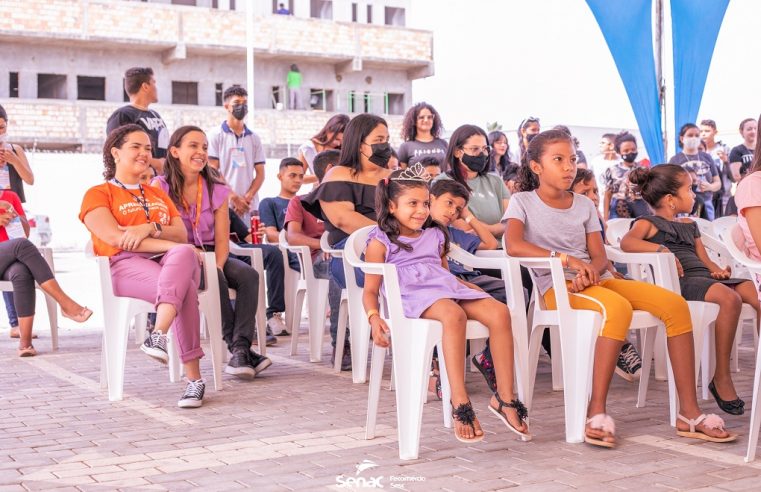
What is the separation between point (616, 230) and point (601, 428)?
2.31 metres

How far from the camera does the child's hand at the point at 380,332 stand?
3951mm

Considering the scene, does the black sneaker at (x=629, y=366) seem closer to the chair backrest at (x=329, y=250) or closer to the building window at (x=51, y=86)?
the chair backrest at (x=329, y=250)

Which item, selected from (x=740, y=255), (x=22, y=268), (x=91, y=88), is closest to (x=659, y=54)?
(x=740, y=255)

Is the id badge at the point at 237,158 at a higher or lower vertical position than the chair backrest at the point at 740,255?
higher

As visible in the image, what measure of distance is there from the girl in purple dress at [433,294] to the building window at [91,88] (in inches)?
1165

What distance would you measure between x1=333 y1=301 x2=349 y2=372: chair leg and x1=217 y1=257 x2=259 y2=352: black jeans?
498 millimetres

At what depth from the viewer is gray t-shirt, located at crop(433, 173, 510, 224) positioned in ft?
19.9

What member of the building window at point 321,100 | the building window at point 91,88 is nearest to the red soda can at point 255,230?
the building window at point 91,88

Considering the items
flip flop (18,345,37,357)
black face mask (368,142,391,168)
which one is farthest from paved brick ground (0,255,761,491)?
black face mask (368,142,391,168)

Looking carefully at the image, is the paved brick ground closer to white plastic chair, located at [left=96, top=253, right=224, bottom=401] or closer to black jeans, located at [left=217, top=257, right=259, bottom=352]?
white plastic chair, located at [left=96, top=253, right=224, bottom=401]

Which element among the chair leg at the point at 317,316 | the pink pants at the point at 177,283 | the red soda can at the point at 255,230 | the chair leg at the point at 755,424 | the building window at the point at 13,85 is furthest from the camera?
the building window at the point at 13,85

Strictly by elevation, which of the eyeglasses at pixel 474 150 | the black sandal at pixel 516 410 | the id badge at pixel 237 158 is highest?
the id badge at pixel 237 158

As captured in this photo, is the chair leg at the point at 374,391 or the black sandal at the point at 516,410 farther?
the chair leg at the point at 374,391

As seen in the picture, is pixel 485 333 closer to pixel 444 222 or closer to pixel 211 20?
pixel 444 222
